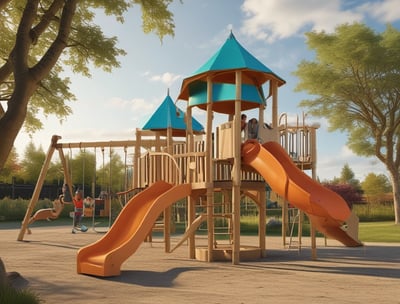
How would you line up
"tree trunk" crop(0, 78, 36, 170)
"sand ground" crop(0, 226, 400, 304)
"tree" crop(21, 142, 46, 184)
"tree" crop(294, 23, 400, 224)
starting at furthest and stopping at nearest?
"tree" crop(21, 142, 46, 184), "tree" crop(294, 23, 400, 224), "tree trunk" crop(0, 78, 36, 170), "sand ground" crop(0, 226, 400, 304)

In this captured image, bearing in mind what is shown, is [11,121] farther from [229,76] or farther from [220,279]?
[229,76]

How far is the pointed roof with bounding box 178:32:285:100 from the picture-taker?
38.1ft

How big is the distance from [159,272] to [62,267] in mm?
2210

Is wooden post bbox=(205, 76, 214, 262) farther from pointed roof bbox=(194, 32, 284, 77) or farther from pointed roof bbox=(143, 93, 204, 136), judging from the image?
pointed roof bbox=(143, 93, 204, 136)

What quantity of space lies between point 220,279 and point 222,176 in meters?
3.93

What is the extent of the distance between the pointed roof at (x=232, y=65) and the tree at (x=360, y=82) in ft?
62.0

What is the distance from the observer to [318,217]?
10.9 meters

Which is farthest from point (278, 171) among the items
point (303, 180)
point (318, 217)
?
point (318, 217)

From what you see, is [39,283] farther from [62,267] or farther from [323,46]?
[323,46]

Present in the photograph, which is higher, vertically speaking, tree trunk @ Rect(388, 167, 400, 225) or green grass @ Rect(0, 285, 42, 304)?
tree trunk @ Rect(388, 167, 400, 225)

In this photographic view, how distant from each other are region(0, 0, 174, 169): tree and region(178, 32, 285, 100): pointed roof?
1.40m

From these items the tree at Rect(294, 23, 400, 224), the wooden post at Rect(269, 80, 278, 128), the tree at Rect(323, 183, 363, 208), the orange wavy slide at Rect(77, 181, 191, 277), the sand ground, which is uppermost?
the tree at Rect(294, 23, 400, 224)

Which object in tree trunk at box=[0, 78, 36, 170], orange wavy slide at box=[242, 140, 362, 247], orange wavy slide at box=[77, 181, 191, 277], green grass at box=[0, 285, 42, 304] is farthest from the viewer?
orange wavy slide at box=[242, 140, 362, 247]

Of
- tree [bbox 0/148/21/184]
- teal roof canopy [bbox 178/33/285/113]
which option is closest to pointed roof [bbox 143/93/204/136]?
teal roof canopy [bbox 178/33/285/113]
